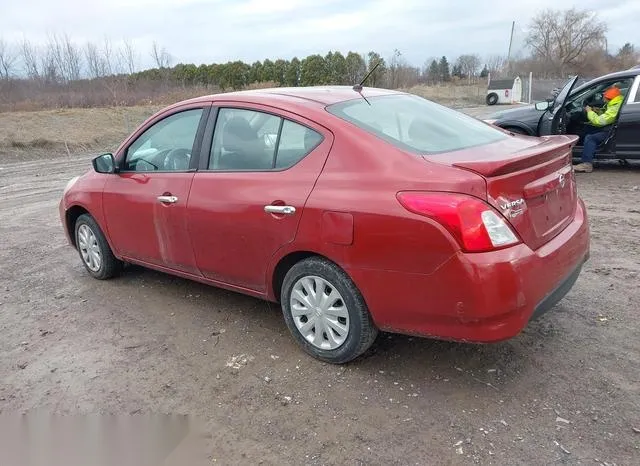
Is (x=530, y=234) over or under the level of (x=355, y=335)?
over

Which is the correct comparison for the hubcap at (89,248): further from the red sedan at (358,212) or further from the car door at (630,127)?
the car door at (630,127)

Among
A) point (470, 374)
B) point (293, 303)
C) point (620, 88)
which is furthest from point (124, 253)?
point (620, 88)

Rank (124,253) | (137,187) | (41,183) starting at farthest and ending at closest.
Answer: (41,183)
(124,253)
(137,187)

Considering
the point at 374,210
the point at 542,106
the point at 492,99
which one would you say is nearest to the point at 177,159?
the point at 374,210

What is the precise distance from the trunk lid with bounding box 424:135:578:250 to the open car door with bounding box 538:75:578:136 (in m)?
5.68

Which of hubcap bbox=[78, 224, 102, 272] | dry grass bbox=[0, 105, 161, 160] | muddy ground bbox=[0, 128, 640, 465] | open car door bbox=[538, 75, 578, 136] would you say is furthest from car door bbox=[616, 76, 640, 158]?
dry grass bbox=[0, 105, 161, 160]

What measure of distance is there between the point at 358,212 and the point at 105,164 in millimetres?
2609

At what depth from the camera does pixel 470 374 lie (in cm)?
325

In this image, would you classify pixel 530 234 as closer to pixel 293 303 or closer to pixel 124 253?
pixel 293 303

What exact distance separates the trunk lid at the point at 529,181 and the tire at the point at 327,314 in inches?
34.6

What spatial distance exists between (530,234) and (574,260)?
0.53m

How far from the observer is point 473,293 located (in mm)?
2723

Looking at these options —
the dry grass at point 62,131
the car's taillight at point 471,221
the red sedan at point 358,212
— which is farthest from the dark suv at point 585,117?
the dry grass at point 62,131

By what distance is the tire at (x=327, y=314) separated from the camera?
125 inches
